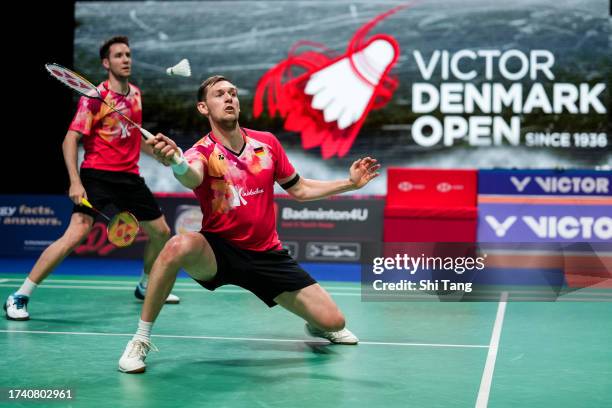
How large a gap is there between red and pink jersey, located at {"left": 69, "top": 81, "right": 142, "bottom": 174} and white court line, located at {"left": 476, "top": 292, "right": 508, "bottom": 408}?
2697mm

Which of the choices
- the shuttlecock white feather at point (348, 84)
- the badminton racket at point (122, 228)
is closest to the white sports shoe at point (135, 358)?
the badminton racket at point (122, 228)

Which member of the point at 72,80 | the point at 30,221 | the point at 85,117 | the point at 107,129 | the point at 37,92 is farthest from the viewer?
the point at 37,92

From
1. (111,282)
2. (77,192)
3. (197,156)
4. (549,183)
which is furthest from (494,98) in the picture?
(197,156)

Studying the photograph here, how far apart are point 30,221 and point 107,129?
4.04 m

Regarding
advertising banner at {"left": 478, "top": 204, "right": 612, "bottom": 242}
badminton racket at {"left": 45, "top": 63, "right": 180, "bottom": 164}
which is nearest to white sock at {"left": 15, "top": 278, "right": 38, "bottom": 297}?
badminton racket at {"left": 45, "top": 63, "right": 180, "bottom": 164}

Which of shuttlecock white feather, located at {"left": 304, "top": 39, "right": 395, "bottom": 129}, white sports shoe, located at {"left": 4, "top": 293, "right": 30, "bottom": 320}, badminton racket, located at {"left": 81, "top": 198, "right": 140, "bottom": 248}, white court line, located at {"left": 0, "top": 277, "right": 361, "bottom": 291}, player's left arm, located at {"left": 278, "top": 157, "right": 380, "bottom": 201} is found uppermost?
shuttlecock white feather, located at {"left": 304, "top": 39, "right": 395, "bottom": 129}

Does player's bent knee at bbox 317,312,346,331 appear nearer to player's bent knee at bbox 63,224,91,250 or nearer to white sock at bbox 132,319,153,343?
white sock at bbox 132,319,153,343

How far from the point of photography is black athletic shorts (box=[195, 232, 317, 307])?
15.2 ft

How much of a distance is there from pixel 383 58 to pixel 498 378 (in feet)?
23.6

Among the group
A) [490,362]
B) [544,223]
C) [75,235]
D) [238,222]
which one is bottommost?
[490,362]

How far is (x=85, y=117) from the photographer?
611 cm

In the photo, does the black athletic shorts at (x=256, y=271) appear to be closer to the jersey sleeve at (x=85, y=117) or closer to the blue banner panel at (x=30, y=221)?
the jersey sleeve at (x=85, y=117)

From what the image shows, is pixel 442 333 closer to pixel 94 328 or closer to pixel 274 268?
pixel 274 268

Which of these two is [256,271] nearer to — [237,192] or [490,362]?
[237,192]
